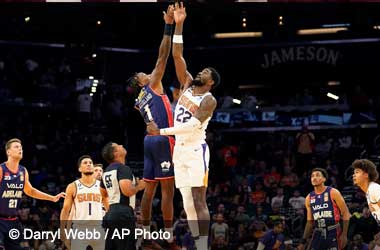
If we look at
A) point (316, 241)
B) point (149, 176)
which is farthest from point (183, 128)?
point (316, 241)

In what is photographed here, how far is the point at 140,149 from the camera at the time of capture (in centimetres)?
2503

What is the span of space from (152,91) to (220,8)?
1152cm

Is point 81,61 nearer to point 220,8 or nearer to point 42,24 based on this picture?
point 42,24

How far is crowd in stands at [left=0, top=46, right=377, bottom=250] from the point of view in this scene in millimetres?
19984

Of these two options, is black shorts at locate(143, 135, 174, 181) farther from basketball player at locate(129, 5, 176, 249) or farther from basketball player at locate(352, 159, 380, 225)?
basketball player at locate(352, 159, 380, 225)

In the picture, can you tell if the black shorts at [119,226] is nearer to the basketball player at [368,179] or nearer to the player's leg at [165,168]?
the player's leg at [165,168]

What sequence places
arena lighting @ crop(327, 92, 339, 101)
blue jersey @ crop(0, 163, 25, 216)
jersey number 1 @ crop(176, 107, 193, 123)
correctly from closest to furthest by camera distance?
jersey number 1 @ crop(176, 107, 193, 123), blue jersey @ crop(0, 163, 25, 216), arena lighting @ crop(327, 92, 339, 101)

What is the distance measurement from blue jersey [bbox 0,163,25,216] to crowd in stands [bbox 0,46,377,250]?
521 centimetres

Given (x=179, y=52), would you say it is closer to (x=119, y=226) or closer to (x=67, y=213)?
(x=119, y=226)

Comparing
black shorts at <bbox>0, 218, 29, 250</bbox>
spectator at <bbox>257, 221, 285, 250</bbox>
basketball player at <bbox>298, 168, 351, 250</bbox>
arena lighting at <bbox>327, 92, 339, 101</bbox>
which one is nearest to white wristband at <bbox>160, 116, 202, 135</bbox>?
black shorts at <bbox>0, 218, 29, 250</bbox>

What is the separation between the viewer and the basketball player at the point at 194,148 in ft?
39.1

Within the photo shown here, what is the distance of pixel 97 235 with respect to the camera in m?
14.0

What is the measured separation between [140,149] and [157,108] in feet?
41.1

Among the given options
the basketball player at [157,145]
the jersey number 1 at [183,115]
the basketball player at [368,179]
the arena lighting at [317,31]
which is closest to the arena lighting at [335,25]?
the arena lighting at [317,31]
